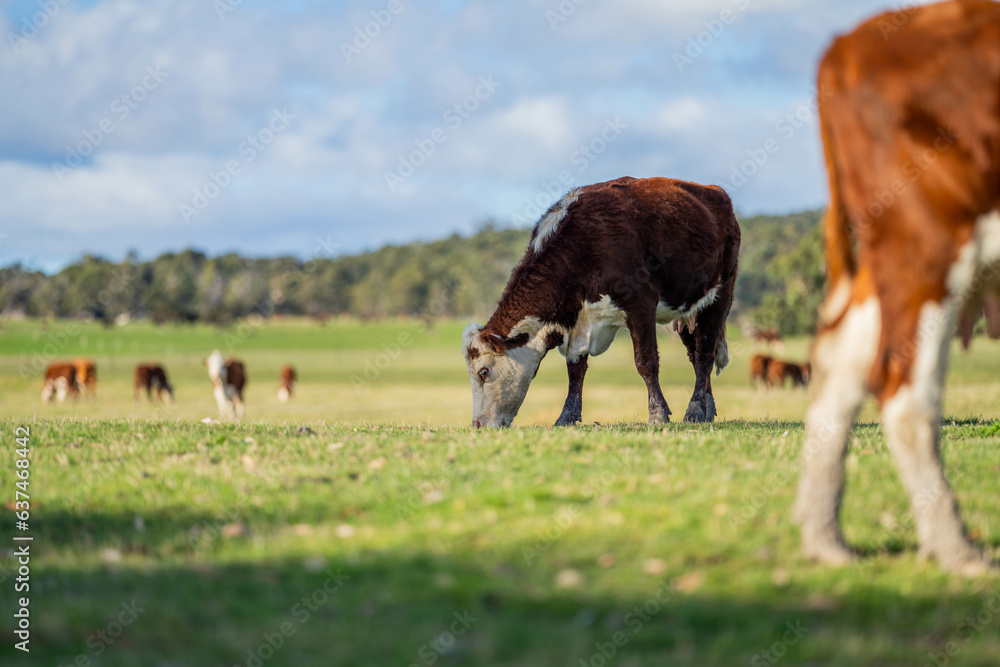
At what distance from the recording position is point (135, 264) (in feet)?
484

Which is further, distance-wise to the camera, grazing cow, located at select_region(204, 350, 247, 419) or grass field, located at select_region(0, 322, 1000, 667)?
grazing cow, located at select_region(204, 350, 247, 419)

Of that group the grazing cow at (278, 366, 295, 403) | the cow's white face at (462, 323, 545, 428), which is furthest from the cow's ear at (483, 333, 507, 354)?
the grazing cow at (278, 366, 295, 403)

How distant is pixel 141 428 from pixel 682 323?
820 cm

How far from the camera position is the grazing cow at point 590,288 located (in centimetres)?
1192

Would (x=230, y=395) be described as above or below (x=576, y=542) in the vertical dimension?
below

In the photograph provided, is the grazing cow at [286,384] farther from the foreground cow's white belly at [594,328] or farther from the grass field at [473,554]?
the grass field at [473,554]

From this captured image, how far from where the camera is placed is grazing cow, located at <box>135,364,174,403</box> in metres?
42.3

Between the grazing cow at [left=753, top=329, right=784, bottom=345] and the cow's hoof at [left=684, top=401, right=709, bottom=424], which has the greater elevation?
the cow's hoof at [left=684, top=401, right=709, bottom=424]

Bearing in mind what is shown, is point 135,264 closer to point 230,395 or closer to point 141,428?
point 230,395

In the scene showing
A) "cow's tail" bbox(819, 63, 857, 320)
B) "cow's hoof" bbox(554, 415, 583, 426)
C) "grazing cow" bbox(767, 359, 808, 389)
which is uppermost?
"cow's tail" bbox(819, 63, 857, 320)

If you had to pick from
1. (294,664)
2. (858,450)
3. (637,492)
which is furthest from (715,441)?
(294,664)

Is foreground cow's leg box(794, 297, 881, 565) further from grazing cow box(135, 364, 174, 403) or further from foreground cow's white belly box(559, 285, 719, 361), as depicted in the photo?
grazing cow box(135, 364, 174, 403)

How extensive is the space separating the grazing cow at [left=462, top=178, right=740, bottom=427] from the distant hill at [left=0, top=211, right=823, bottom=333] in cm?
9105

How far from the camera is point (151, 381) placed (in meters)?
42.6
